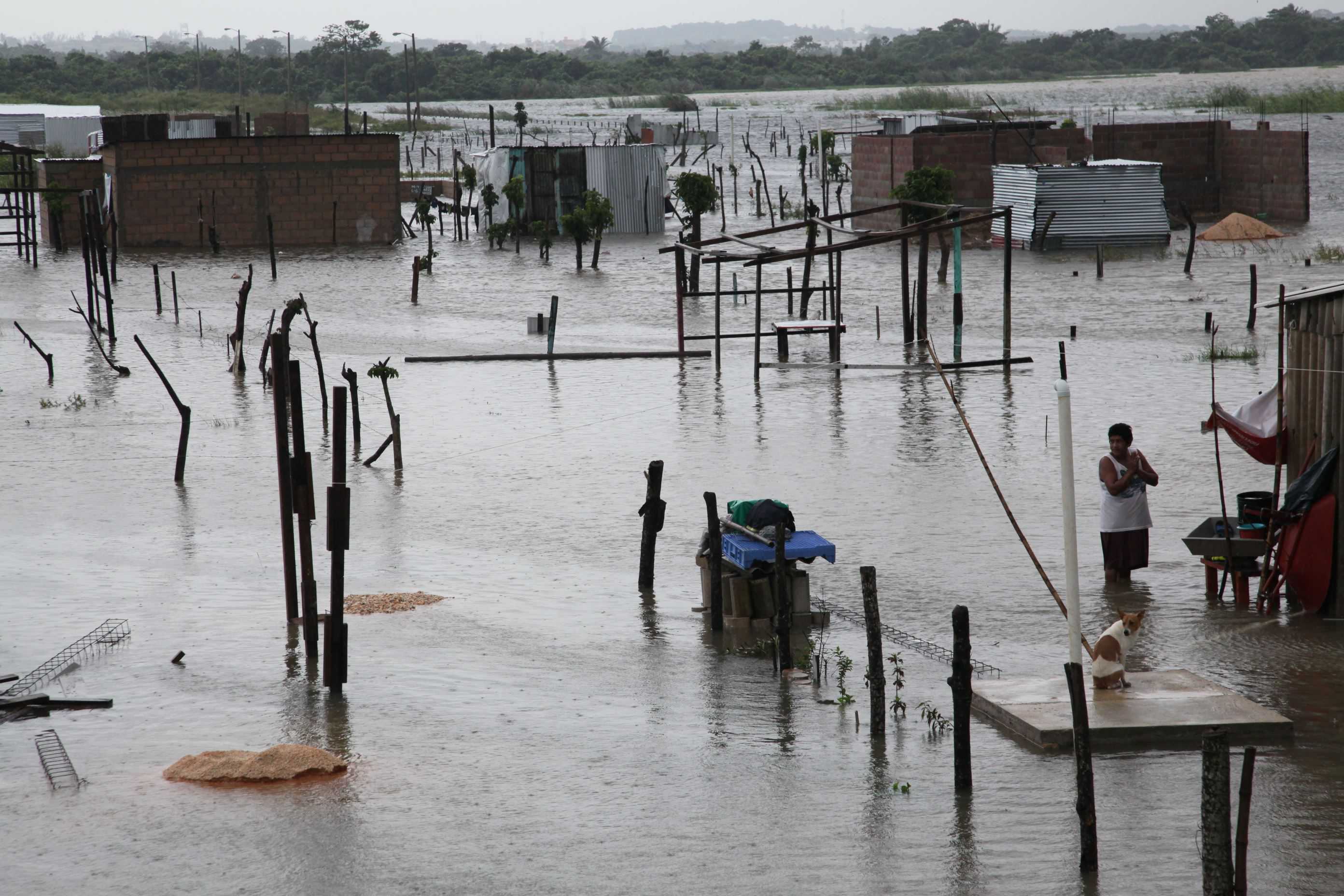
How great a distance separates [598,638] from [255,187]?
110 ft

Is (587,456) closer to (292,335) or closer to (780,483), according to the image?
(780,483)

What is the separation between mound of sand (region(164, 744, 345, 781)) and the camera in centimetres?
773

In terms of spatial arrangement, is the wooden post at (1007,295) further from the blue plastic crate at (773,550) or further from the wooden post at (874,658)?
the wooden post at (874,658)

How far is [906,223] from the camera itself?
30.4 meters

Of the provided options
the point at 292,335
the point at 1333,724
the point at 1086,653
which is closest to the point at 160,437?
the point at 292,335

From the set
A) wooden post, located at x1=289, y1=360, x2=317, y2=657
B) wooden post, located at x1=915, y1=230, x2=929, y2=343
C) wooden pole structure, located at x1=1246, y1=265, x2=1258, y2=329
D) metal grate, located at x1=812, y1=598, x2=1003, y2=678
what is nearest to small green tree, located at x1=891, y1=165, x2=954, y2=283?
wooden post, located at x1=915, y1=230, x2=929, y2=343

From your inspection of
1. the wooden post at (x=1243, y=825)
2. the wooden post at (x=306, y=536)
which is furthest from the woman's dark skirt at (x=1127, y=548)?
the wooden post at (x=306, y=536)

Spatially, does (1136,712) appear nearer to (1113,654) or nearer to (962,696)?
(1113,654)

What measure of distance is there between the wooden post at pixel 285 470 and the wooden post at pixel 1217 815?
6.58 m

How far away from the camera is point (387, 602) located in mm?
11359

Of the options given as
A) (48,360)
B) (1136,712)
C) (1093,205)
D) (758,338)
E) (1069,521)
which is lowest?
(1136,712)

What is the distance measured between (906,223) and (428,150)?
45.5 m

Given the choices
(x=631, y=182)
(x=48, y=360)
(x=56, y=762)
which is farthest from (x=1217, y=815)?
(x=631, y=182)

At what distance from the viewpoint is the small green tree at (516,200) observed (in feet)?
139
